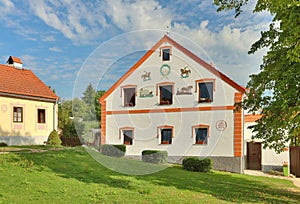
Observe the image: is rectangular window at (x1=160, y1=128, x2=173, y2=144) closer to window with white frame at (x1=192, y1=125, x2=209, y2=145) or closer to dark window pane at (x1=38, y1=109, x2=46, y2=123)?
window with white frame at (x1=192, y1=125, x2=209, y2=145)

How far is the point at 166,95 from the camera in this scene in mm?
5848

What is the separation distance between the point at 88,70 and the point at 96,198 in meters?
3.16

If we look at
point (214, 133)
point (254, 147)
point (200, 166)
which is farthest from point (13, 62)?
point (214, 133)

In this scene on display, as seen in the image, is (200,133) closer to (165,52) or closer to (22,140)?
(165,52)

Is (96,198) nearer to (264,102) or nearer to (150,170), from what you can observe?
(150,170)

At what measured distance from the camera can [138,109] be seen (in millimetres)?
5738

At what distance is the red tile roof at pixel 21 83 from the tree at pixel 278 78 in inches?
631

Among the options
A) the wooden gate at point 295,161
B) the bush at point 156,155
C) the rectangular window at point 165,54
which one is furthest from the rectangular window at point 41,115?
the rectangular window at point 165,54

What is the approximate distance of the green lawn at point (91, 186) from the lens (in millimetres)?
7105

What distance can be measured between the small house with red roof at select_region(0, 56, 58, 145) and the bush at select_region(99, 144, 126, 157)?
15303mm

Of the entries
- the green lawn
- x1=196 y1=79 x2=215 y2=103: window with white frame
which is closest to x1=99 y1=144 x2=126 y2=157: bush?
the green lawn

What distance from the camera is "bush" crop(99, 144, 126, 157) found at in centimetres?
663

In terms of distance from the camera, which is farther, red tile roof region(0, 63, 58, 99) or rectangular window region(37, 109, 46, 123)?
rectangular window region(37, 109, 46, 123)

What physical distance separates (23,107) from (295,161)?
1821 centimetres
